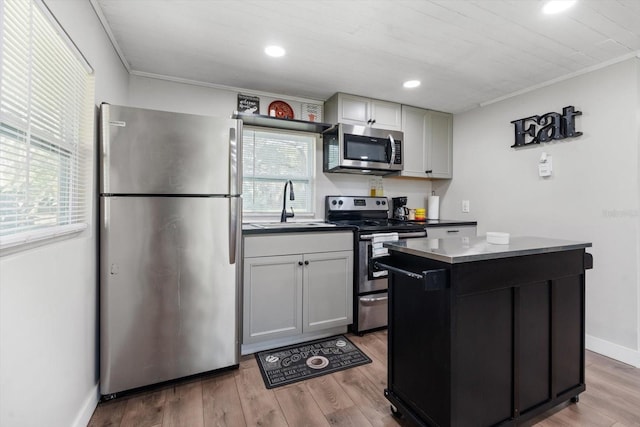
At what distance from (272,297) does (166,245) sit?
2.97ft

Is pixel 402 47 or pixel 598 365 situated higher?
pixel 402 47

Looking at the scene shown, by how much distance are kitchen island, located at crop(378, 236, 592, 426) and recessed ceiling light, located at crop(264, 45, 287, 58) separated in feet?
5.43

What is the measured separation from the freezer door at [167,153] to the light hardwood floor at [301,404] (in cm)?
126

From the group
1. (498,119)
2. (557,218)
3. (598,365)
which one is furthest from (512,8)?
(598,365)

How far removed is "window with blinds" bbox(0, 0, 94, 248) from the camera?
3.27 feet

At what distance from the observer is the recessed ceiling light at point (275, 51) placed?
7.15 feet

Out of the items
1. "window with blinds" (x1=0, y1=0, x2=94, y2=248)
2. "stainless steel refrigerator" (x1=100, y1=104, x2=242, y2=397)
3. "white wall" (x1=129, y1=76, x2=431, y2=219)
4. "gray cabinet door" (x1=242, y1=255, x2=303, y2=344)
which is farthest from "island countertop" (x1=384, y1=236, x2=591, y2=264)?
"white wall" (x1=129, y1=76, x2=431, y2=219)

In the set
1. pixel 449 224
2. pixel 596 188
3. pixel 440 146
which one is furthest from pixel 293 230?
pixel 596 188

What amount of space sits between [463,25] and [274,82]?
1592 mm

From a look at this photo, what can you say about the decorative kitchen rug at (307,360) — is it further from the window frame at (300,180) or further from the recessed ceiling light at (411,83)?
the recessed ceiling light at (411,83)

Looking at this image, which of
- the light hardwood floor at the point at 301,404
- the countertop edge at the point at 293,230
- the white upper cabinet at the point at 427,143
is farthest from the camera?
the white upper cabinet at the point at 427,143

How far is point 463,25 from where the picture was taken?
1909 mm

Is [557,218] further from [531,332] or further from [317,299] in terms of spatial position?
[317,299]

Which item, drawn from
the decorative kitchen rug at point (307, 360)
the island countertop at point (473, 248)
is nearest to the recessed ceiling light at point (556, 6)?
the island countertop at point (473, 248)
